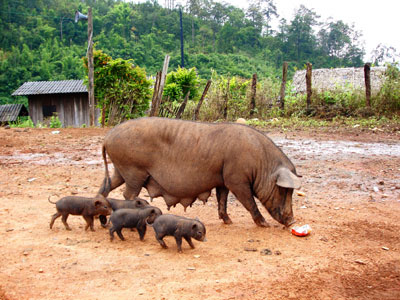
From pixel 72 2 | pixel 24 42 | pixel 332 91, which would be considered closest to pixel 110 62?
pixel 332 91

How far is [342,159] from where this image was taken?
32.1 ft

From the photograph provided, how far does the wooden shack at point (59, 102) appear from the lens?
28.2 metres

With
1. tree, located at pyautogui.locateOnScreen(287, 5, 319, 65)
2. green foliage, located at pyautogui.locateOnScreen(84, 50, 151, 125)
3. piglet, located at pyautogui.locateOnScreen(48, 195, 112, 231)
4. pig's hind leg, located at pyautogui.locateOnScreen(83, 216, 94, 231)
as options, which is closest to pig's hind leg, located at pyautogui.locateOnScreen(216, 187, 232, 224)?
piglet, located at pyautogui.locateOnScreen(48, 195, 112, 231)

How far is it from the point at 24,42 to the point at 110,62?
1324 inches

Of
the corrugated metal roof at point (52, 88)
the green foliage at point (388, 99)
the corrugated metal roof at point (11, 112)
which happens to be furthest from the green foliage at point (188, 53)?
the corrugated metal roof at point (11, 112)

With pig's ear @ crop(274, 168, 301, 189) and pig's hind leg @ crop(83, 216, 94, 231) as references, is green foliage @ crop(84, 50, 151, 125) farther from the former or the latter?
pig's ear @ crop(274, 168, 301, 189)

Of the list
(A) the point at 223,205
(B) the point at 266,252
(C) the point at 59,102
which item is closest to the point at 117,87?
(A) the point at 223,205

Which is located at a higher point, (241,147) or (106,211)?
(241,147)

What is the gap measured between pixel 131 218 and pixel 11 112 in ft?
89.9

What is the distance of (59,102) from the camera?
95.1 feet

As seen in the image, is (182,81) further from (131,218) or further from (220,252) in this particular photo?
(220,252)

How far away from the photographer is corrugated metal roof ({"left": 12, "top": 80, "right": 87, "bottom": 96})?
27.6m

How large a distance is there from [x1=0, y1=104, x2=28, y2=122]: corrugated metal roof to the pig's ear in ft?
87.1

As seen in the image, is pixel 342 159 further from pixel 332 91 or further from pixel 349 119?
pixel 332 91
